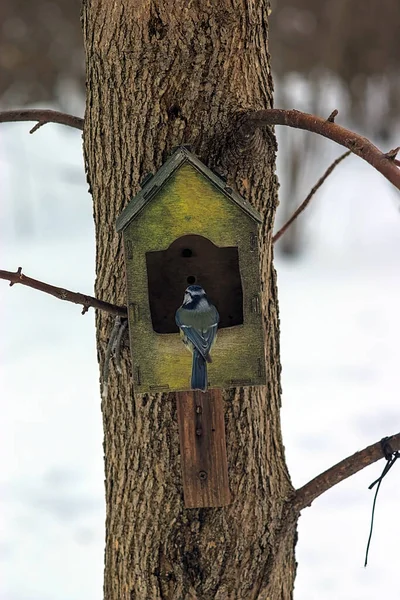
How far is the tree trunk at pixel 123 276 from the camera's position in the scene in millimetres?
1879

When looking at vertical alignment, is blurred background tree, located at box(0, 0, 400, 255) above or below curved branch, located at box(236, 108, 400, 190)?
above

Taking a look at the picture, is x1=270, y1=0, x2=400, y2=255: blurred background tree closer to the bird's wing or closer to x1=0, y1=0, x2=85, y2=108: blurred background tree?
x1=0, y1=0, x2=85, y2=108: blurred background tree

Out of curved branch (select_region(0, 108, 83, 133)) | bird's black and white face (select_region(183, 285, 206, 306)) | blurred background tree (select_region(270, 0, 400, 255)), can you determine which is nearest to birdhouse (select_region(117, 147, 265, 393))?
bird's black and white face (select_region(183, 285, 206, 306))

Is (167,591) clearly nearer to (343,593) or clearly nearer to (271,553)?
(271,553)

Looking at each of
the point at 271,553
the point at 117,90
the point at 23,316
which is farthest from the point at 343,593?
the point at 23,316

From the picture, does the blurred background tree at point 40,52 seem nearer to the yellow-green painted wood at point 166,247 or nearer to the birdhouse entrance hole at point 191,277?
the birdhouse entrance hole at point 191,277

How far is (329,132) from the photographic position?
1589 mm

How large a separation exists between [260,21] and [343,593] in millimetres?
2586

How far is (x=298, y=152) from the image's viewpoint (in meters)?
8.15

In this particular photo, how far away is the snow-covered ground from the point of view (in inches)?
151

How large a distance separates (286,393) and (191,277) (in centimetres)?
372

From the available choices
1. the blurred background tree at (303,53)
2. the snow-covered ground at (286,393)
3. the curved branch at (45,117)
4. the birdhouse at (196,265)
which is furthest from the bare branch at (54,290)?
the blurred background tree at (303,53)

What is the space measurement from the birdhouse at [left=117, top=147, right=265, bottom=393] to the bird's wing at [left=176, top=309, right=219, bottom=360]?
7cm

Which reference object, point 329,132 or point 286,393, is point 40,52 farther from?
point 329,132
